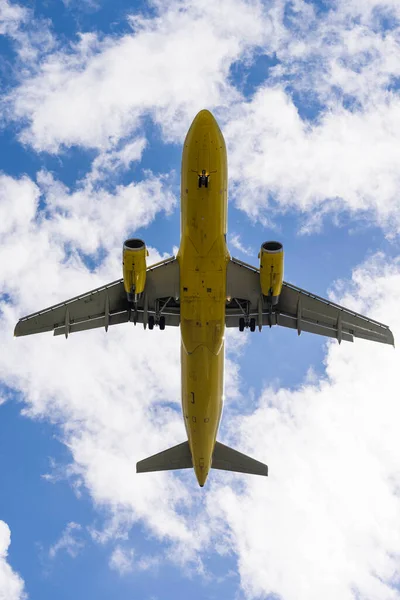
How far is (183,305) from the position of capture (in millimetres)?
33406

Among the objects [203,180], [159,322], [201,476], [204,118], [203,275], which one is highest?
[204,118]

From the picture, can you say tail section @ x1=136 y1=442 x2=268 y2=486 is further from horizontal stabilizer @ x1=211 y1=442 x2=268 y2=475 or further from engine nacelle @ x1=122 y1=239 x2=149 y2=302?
engine nacelle @ x1=122 y1=239 x2=149 y2=302

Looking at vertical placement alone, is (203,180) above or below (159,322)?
above

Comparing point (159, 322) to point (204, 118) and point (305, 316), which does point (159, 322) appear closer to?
point (305, 316)

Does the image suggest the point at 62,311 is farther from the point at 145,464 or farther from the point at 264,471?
the point at 264,471

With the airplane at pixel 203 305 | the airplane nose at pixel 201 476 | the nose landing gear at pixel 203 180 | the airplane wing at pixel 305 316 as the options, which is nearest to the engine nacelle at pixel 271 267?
the airplane at pixel 203 305

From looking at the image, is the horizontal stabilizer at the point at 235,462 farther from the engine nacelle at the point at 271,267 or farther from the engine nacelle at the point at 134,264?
the engine nacelle at the point at 134,264

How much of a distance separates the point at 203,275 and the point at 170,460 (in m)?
12.9

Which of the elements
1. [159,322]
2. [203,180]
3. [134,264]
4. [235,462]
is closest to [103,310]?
[159,322]

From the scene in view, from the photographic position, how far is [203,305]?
33062 millimetres

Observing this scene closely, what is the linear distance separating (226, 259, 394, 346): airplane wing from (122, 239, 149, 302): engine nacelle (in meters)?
5.10

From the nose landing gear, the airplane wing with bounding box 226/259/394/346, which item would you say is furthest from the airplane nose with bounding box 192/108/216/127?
the airplane wing with bounding box 226/259/394/346

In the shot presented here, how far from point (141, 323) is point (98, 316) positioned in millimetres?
2301

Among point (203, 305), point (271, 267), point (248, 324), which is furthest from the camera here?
point (248, 324)
